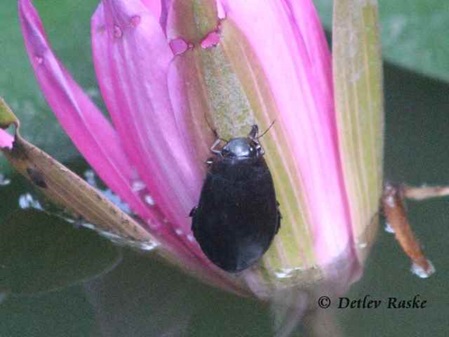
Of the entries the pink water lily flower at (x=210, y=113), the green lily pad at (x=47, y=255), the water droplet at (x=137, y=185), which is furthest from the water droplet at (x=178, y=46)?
the green lily pad at (x=47, y=255)

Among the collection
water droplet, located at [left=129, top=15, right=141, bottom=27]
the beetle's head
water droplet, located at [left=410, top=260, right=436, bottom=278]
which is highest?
water droplet, located at [left=129, top=15, right=141, bottom=27]

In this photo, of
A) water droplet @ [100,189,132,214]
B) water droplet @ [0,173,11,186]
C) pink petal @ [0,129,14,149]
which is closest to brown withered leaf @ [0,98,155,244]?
pink petal @ [0,129,14,149]

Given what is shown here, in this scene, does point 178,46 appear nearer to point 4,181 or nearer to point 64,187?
point 64,187

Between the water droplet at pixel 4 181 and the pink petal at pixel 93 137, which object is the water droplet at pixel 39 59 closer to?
the pink petal at pixel 93 137

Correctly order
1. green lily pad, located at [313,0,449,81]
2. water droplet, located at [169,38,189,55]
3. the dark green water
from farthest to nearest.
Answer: green lily pad, located at [313,0,449,81]
the dark green water
water droplet, located at [169,38,189,55]

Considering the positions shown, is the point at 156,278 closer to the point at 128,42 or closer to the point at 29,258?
the point at 29,258

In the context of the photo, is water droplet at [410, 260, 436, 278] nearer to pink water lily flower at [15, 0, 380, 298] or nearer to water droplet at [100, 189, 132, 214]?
pink water lily flower at [15, 0, 380, 298]

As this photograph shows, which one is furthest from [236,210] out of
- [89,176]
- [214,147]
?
[89,176]
